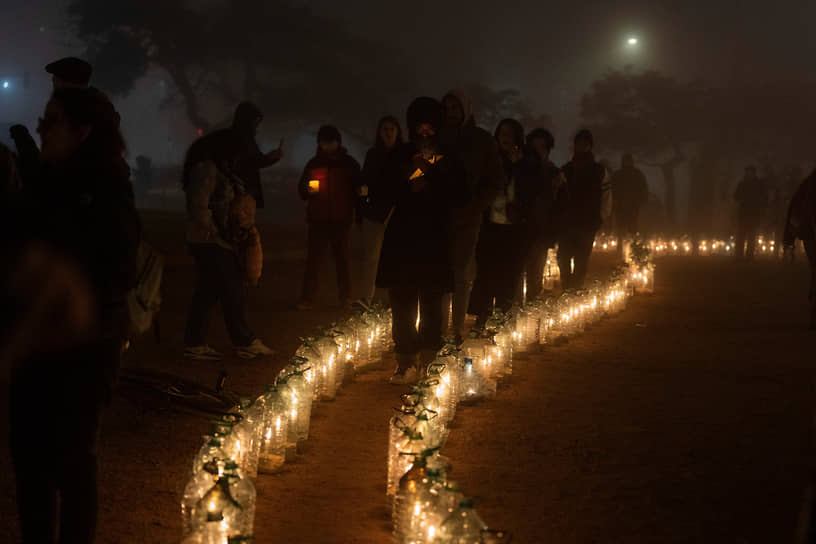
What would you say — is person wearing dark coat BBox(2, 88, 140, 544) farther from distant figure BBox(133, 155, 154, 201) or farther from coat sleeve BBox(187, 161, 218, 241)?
distant figure BBox(133, 155, 154, 201)

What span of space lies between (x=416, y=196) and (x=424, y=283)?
67 cm

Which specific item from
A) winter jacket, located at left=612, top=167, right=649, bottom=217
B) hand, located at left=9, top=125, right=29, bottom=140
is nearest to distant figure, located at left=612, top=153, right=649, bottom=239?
winter jacket, located at left=612, top=167, right=649, bottom=217

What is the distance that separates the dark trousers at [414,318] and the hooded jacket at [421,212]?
0.35 feet

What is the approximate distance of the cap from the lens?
7406 millimetres

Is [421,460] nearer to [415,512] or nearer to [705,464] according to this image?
[415,512]

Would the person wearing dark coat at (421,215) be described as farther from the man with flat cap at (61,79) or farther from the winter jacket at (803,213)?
the winter jacket at (803,213)

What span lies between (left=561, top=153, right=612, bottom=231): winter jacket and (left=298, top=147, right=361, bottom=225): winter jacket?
112 inches

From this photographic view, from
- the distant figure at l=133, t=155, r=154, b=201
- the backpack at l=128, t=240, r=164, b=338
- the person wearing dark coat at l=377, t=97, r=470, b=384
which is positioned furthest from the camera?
the distant figure at l=133, t=155, r=154, b=201

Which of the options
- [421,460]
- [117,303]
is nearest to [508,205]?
[421,460]

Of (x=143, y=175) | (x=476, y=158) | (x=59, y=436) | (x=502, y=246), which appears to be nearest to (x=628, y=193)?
(x=502, y=246)

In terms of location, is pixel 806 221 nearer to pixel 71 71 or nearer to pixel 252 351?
pixel 252 351

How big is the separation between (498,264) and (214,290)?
3139mm

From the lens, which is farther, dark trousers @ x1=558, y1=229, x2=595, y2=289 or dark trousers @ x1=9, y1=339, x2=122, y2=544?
dark trousers @ x1=558, y1=229, x2=595, y2=289

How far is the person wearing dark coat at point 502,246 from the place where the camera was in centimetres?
1073
